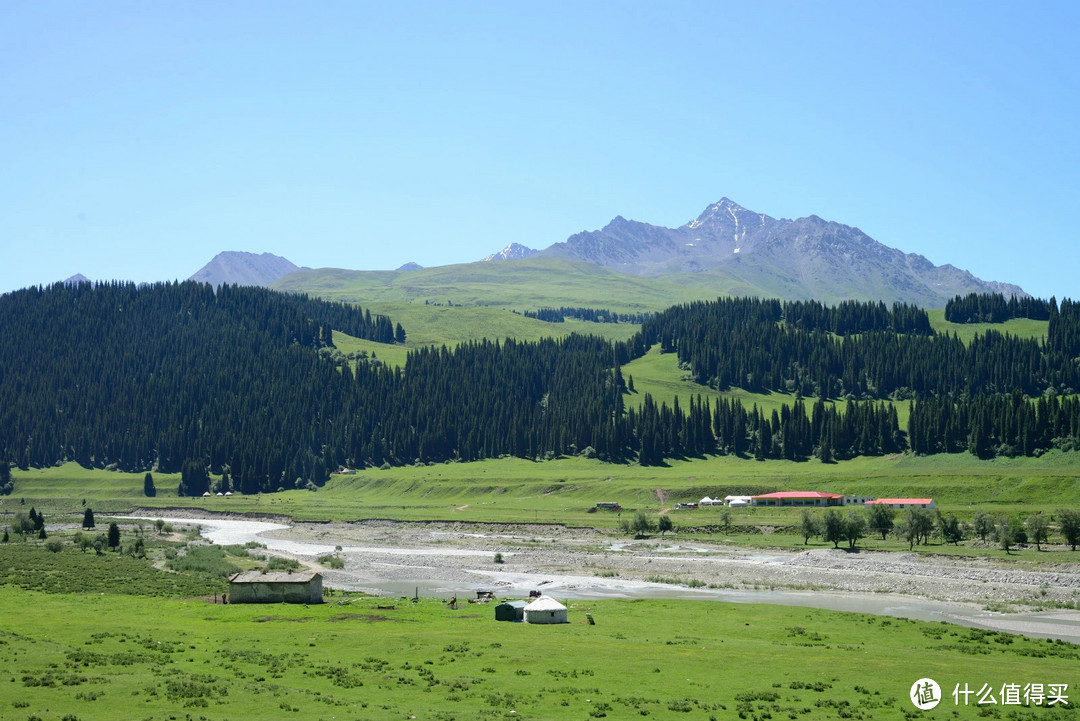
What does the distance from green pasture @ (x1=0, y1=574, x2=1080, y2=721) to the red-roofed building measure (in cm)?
8639

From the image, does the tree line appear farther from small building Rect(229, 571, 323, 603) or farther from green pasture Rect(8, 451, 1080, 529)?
small building Rect(229, 571, 323, 603)

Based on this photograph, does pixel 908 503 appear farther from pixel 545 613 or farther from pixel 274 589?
pixel 274 589

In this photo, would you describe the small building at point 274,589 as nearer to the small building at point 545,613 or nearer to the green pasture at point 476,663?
the green pasture at point 476,663

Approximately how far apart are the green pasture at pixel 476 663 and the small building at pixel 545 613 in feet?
3.45

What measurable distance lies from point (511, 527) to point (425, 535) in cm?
1287

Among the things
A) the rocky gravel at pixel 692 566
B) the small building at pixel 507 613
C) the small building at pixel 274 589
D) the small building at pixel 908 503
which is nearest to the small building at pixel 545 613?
the small building at pixel 507 613

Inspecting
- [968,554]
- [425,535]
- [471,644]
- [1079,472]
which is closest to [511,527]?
[425,535]

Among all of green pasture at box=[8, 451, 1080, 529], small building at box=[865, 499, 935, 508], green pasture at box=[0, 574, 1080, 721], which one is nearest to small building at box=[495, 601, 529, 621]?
green pasture at box=[0, 574, 1080, 721]

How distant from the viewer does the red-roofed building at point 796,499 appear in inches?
5842

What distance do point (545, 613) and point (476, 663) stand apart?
1488cm

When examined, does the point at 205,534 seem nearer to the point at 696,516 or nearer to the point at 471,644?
the point at 696,516

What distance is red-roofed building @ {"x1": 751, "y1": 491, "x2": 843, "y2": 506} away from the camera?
148m

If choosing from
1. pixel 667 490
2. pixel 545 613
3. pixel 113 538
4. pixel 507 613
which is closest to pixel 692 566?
pixel 507 613

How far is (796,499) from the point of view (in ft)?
494
